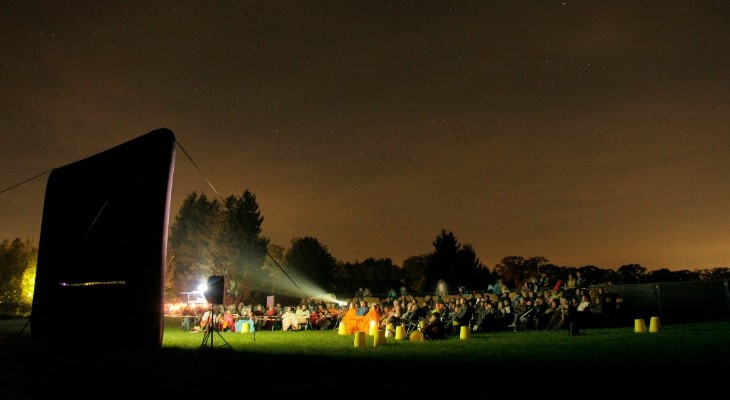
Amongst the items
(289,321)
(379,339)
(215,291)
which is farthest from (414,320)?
(289,321)

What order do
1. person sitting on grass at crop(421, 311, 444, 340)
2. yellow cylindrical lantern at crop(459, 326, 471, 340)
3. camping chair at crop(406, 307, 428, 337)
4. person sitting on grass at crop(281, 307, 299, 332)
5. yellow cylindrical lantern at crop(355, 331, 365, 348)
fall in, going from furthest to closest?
1. person sitting on grass at crop(281, 307, 299, 332)
2. camping chair at crop(406, 307, 428, 337)
3. person sitting on grass at crop(421, 311, 444, 340)
4. yellow cylindrical lantern at crop(459, 326, 471, 340)
5. yellow cylindrical lantern at crop(355, 331, 365, 348)

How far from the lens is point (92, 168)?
13.8 metres

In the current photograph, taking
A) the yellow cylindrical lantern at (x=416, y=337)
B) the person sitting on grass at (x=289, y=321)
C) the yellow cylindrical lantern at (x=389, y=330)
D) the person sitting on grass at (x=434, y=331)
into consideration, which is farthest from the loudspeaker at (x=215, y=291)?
the person sitting on grass at (x=289, y=321)

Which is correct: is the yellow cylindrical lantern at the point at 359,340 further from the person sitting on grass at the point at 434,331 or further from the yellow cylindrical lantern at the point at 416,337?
the person sitting on grass at the point at 434,331

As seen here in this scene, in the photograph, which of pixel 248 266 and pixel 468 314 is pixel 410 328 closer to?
pixel 468 314

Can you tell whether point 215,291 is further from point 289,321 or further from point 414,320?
point 289,321

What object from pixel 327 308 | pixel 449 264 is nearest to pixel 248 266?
pixel 449 264

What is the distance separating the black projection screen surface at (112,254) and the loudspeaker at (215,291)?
38.0 inches

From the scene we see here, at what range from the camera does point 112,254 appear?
41.3 ft

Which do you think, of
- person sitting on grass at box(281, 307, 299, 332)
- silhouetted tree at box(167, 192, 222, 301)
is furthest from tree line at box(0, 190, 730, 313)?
person sitting on grass at box(281, 307, 299, 332)

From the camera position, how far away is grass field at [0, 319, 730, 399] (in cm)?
665

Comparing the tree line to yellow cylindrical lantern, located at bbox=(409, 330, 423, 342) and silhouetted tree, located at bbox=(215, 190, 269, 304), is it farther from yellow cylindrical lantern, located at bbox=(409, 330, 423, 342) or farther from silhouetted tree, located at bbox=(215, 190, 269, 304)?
yellow cylindrical lantern, located at bbox=(409, 330, 423, 342)

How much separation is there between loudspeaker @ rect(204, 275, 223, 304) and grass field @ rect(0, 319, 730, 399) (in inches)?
43.1

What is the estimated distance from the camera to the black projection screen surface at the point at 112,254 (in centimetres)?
1212
